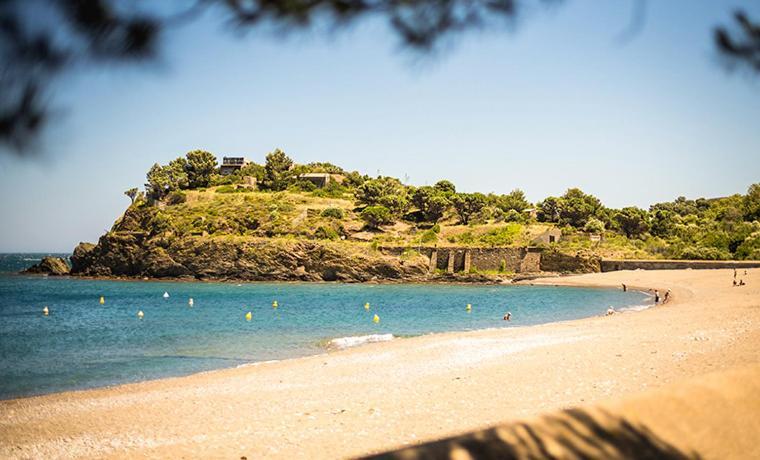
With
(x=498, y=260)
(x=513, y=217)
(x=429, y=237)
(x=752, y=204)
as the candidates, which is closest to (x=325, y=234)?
(x=429, y=237)

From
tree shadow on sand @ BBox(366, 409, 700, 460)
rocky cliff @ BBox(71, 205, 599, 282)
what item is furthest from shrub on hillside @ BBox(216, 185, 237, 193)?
tree shadow on sand @ BBox(366, 409, 700, 460)

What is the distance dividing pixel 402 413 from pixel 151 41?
29.1ft

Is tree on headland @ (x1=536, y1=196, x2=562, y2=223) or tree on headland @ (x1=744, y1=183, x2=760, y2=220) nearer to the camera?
tree on headland @ (x1=744, y1=183, x2=760, y2=220)

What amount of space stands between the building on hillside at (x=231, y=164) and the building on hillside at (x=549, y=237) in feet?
236

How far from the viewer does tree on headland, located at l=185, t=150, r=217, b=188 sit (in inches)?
3873

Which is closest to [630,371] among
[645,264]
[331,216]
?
[645,264]

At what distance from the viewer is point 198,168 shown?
9850cm

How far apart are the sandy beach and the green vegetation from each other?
51.8 meters

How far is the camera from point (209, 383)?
14.9 meters

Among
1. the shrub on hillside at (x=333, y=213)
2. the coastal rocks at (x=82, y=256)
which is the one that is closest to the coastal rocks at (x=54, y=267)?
the coastal rocks at (x=82, y=256)

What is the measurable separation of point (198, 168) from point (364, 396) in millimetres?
92952

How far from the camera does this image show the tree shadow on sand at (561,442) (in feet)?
9.82

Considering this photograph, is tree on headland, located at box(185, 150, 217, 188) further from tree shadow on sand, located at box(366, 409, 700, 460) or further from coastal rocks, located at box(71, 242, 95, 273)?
tree shadow on sand, located at box(366, 409, 700, 460)

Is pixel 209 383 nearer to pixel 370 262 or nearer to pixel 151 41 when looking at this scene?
pixel 151 41
